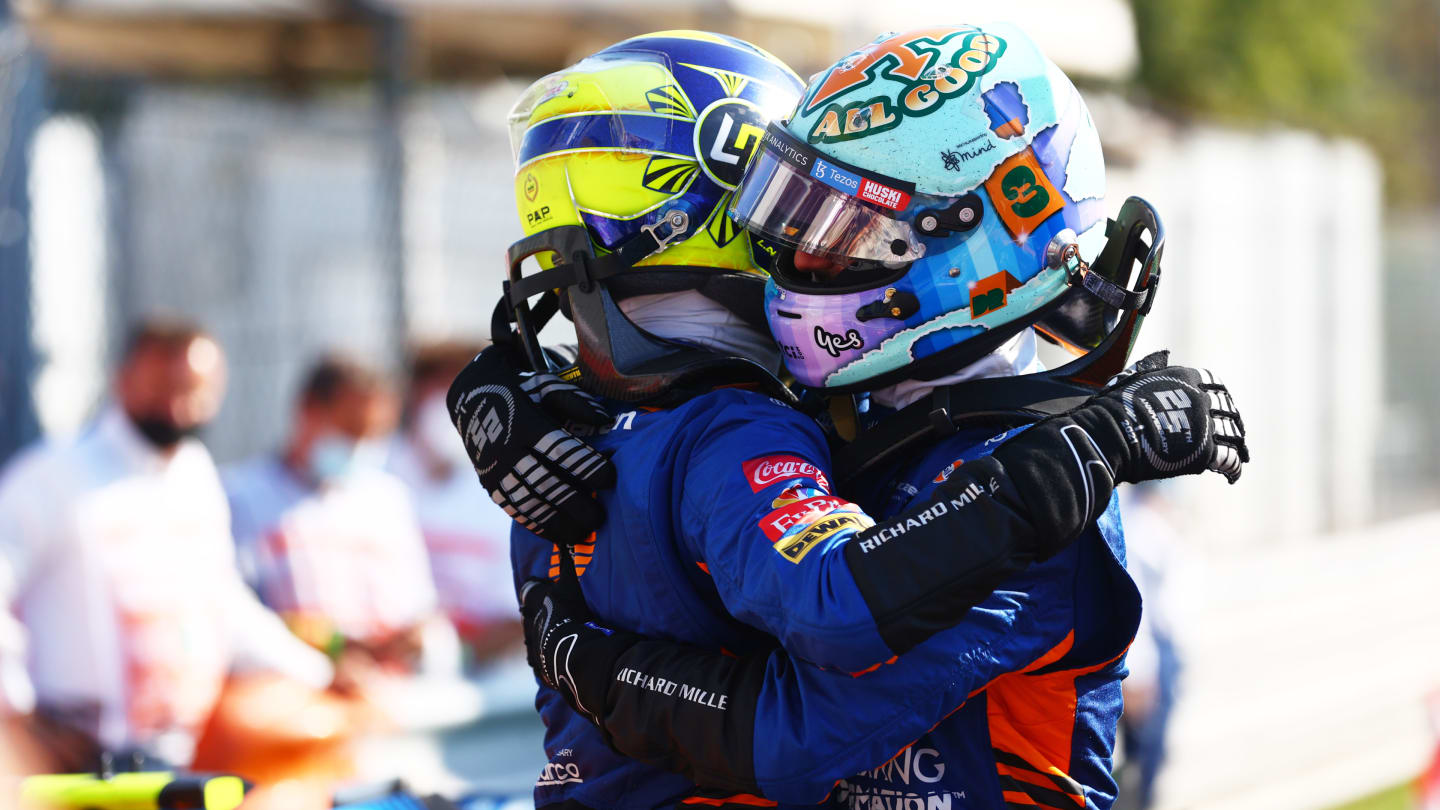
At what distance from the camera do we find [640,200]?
2.46m

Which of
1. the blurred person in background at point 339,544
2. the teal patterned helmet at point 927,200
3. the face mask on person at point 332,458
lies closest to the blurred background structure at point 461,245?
the blurred person in background at point 339,544

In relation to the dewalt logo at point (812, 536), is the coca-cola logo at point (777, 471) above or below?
above

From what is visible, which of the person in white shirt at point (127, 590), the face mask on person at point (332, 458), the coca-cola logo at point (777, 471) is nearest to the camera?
the coca-cola logo at point (777, 471)

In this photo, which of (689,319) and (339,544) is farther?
(339,544)

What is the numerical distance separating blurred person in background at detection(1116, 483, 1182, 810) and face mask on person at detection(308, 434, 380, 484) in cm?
350

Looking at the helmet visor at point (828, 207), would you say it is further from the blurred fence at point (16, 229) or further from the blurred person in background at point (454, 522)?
the blurred person in background at point (454, 522)

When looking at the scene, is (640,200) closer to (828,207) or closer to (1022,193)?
(828,207)

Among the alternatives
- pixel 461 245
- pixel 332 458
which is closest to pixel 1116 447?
pixel 332 458

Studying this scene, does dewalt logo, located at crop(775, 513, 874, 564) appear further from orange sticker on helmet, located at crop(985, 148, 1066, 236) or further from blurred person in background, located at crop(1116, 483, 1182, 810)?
blurred person in background, located at crop(1116, 483, 1182, 810)

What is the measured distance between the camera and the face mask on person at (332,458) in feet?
22.6

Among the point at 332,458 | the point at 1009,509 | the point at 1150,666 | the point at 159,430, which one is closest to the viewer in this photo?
the point at 1009,509

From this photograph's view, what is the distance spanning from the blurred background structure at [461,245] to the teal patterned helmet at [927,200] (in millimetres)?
3385

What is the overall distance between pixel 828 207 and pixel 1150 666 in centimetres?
496

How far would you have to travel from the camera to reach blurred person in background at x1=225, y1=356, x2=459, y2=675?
6.68m
